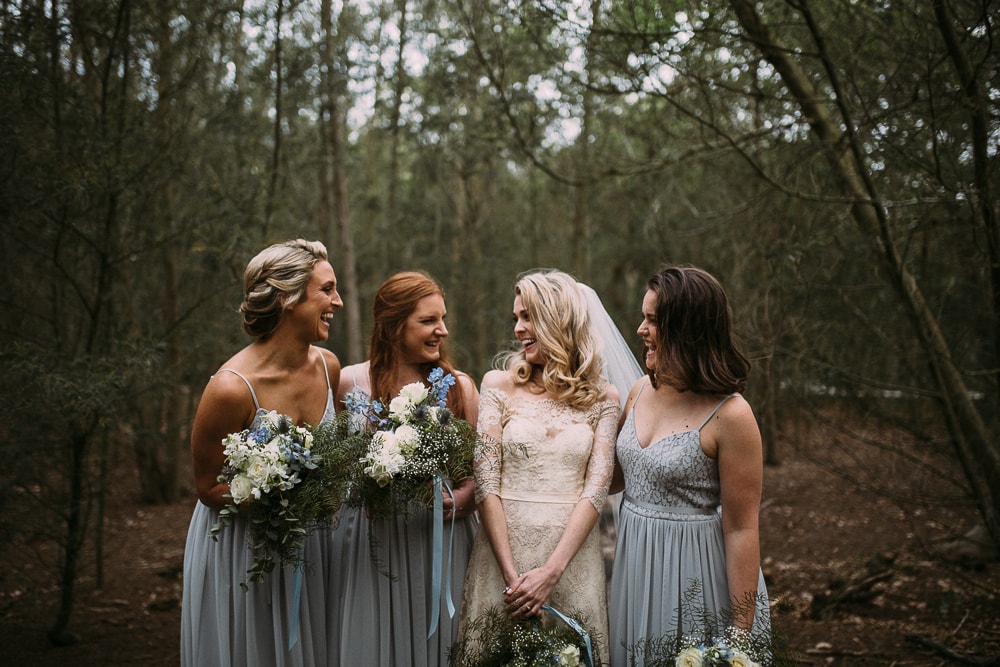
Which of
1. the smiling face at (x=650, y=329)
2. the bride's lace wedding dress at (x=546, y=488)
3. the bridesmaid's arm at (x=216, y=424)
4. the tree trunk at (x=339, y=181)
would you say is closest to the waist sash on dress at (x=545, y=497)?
the bride's lace wedding dress at (x=546, y=488)

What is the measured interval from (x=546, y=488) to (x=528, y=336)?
2.21 feet

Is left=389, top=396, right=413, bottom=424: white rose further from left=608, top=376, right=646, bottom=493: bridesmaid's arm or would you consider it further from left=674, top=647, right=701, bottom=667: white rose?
left=674, top=647, right=701, bottom=667: white rose

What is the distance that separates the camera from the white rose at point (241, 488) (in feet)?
9.12

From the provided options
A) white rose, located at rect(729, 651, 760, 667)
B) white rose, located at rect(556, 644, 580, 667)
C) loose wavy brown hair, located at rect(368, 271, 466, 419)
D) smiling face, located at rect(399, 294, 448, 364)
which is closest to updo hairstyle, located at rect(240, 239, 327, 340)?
loose wavy brown hair, located at rect(368, 271, 466, 419)

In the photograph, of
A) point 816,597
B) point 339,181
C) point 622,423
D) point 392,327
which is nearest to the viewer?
point 622,423

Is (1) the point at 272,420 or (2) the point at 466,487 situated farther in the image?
(2) the point at 466,487

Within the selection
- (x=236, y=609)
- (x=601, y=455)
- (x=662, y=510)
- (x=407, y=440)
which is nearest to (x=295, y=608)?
(x=236, y=609)

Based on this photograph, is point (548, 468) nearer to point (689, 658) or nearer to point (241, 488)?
point (689, 658)

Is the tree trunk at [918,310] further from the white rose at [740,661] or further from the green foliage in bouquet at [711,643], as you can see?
the white rose at [740,661]

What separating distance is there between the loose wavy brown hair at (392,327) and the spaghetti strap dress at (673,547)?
1003mm

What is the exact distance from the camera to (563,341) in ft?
10.7

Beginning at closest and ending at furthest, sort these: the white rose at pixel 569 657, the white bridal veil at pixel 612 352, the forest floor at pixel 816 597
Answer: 1. the white rose at pixel 569 657
2. the white bridal veil at pixel 612 352
3. the forest floor at pixel 816 597

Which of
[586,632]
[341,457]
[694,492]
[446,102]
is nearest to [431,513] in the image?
[341,457]

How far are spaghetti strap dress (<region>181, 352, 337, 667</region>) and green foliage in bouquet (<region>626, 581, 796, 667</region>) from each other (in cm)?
149
